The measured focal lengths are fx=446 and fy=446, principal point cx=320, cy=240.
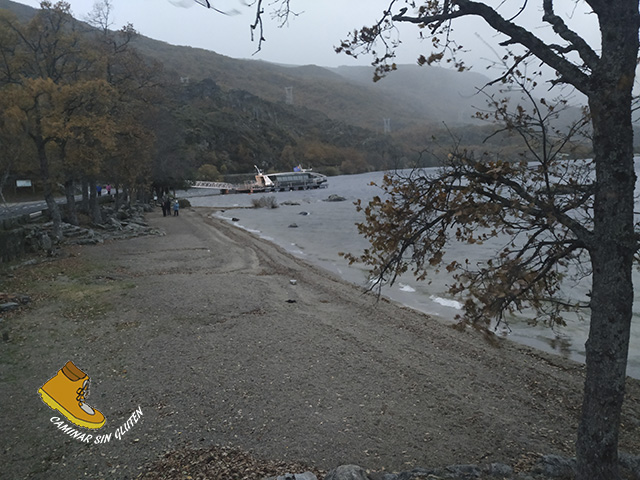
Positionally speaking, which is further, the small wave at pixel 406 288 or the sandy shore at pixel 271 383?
the small wave at pixel 406 288

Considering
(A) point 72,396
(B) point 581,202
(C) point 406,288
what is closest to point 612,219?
(B) point 581,202

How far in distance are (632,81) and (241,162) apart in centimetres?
14582

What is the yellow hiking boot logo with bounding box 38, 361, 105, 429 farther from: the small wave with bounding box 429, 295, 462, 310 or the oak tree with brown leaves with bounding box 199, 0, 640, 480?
the small wave with bounding box 429, 295, 462, 310

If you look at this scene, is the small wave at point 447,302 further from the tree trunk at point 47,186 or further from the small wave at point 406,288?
the tree trunk at point 47,186

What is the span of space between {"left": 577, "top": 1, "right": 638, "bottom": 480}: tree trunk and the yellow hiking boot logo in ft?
20.7

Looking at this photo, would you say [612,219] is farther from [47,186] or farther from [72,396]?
[47,186]

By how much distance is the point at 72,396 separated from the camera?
7.72 meters

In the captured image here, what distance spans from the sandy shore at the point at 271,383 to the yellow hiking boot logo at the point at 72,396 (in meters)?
0.16

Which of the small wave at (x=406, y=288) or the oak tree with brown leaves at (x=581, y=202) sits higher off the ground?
the oak tree with brown leaves at (x=581, y=202)

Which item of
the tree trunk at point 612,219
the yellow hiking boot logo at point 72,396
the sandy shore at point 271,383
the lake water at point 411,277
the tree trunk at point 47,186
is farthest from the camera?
the tree trunk at point 47,186

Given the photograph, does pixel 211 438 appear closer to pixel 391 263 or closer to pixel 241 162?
pixel 391 263

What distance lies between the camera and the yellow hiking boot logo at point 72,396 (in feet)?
21.6

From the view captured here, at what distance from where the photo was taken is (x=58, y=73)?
72.1ft

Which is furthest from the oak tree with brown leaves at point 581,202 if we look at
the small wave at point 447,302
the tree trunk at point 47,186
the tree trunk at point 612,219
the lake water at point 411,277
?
the tree trunk at point 47,186
